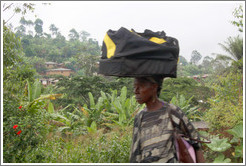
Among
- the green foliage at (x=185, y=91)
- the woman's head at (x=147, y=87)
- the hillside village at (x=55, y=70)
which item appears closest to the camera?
the woman's head at (x=147, y=87)

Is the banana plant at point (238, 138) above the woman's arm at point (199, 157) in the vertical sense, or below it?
below

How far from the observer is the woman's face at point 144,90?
180 centimetres

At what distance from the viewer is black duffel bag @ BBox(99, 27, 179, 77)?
1.67m

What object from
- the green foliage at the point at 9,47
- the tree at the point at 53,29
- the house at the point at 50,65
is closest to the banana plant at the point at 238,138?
the green foliage at the point at 9,47

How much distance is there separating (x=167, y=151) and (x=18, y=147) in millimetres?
3140

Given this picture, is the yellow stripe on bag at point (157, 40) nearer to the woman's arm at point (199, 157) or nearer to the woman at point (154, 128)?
the woman at point (154, 128)

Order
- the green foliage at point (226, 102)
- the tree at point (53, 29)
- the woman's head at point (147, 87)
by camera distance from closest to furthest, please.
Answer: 1. the woman's head at point (147, 87)
2. the green foliage at point (226, 102)
3. the tree at point (53, 29)

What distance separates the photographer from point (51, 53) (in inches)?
1891

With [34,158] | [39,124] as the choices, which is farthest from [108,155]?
[39,124]

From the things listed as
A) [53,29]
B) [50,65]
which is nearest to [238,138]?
[50,65]

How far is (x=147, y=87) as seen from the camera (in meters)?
1.80

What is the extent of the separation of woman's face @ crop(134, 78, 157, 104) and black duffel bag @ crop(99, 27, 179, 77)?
4.7 inches

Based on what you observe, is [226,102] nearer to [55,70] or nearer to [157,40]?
[157,40]

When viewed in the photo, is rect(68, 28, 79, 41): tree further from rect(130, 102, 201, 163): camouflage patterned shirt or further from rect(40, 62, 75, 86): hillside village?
rect(130, 102, 201, 163): camouflage patterned shirt
